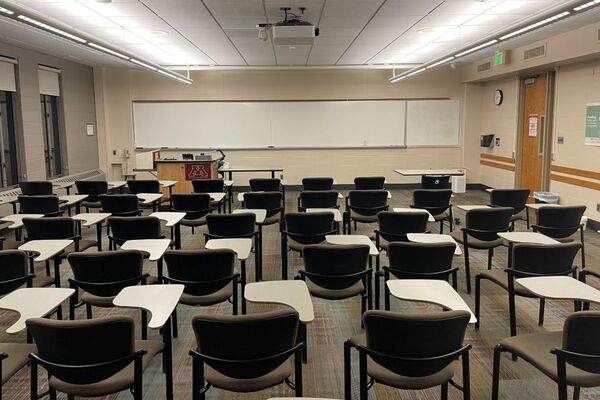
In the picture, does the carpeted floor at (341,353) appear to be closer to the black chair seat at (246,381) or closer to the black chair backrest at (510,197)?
the black chair seat at (246,381)

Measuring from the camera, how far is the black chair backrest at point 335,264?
3.40 meters

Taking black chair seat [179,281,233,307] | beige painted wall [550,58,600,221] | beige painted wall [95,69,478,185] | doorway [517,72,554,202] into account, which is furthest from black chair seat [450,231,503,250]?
beige painted wall [95,69,478,185]

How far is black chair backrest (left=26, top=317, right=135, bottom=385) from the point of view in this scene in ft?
6.93

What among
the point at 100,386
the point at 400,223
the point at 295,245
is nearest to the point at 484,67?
→ the point at 400,223

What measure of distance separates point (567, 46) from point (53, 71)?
9.36 meters

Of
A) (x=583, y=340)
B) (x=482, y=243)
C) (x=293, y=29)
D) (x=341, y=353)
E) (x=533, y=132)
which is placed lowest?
(x=341, y=353)

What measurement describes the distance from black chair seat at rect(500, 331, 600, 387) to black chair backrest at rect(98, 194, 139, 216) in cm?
478

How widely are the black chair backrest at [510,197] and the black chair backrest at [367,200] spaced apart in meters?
1.34

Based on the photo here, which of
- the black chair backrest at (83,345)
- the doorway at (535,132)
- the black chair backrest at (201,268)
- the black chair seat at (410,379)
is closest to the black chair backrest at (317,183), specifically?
the black chair backrest at (201,268)

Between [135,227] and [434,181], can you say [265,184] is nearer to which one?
[434,181]

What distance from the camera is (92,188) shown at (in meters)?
7.61

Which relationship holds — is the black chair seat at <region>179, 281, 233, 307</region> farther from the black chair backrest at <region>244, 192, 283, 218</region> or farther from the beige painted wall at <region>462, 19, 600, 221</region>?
the beige painted wall at <region>462, 19, 600, 221</region>

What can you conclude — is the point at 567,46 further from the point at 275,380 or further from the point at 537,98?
the point at 275,380

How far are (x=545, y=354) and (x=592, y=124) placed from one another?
625 centimetres
